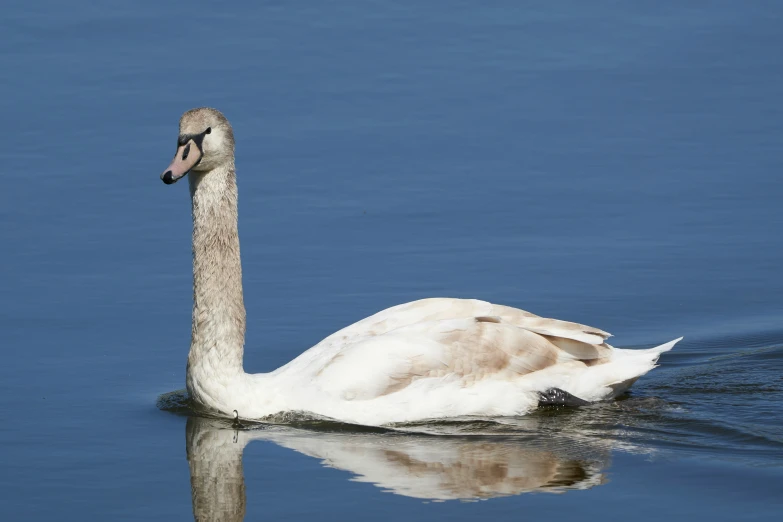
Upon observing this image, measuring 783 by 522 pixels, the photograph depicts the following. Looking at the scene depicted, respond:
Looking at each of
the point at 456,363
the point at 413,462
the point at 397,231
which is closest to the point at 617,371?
the point at 456,363

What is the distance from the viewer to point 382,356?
37.4 feet

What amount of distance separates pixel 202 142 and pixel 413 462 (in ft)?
9.30

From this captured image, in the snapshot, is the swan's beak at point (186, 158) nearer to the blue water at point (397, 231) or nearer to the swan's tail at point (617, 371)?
the blue water at point (397, 231)

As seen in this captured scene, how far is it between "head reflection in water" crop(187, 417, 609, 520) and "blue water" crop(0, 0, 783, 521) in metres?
0.03

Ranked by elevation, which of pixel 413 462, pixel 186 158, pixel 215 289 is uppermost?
pixel 186 158

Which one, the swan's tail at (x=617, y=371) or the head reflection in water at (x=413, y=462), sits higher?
the swan's tail at (x=617, y=371)

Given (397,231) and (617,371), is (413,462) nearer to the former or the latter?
(617,371)

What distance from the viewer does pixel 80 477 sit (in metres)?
10.4

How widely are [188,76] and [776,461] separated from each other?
31.7 ft

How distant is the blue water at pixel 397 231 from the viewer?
10.3 meters

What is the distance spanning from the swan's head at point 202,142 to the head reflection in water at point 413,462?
73.6 inches

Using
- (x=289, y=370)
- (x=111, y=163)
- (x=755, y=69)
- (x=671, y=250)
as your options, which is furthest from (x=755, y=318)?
(x=111, y=163)

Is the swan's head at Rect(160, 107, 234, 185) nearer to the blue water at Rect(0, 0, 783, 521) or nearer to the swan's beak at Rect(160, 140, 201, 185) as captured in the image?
the swan's beak at Rect(160, 140, 201, 185)

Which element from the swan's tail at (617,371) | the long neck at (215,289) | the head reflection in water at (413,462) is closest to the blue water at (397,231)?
the head reflection in water at (413,462)
